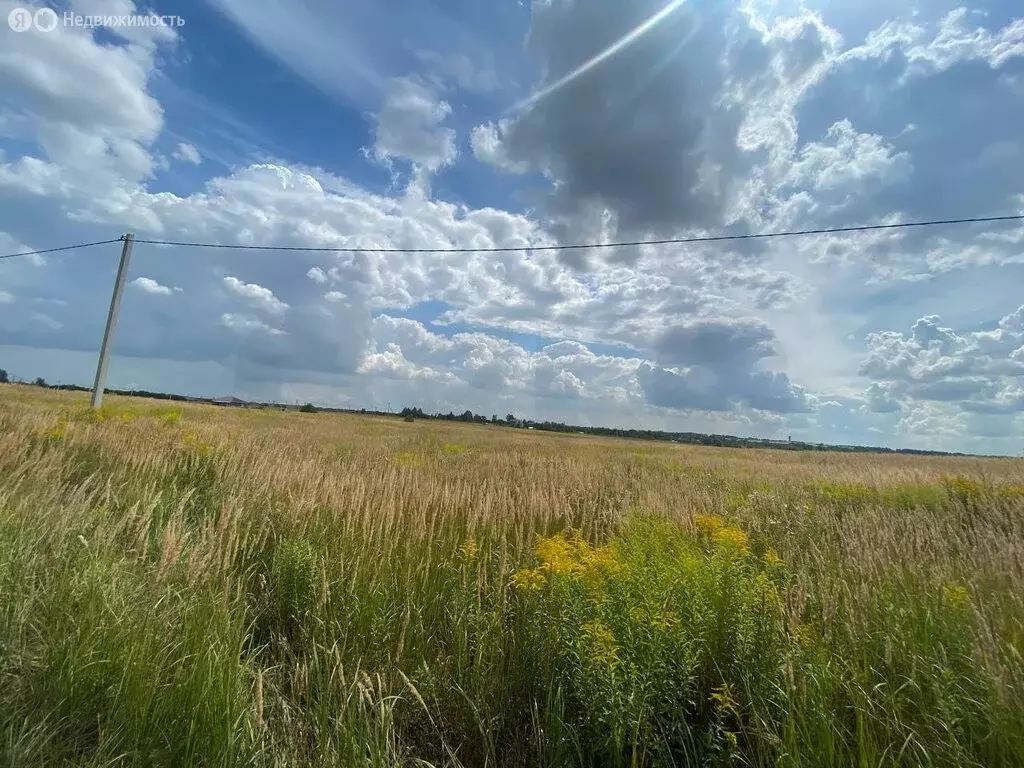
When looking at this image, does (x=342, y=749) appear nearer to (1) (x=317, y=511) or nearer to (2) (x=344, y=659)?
(2) (x=344, y=659)

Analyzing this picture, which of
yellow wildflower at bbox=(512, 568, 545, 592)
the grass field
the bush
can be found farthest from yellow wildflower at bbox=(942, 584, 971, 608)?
yellow wildflower at bbox=(512, 568, 545, 592)

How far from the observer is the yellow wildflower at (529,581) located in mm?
3338

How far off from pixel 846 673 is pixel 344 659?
9.45ft

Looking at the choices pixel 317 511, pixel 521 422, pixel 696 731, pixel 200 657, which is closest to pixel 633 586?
pixel 696 731

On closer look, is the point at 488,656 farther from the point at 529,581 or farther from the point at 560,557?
the point at 560,557

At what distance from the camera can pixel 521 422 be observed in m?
136

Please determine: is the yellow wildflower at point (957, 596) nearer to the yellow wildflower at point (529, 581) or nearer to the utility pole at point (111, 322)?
the yellow wildflower at point (529, 581)

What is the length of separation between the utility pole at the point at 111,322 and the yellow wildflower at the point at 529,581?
57.3ft

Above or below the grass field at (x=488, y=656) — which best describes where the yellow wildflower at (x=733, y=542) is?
above

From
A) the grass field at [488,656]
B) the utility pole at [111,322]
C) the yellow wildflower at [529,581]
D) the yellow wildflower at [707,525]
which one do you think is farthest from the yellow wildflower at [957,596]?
the utility pole at [111,322]

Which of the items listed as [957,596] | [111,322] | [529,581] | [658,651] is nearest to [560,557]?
[529,581]

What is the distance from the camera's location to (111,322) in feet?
51.2

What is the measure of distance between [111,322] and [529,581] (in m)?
18.0

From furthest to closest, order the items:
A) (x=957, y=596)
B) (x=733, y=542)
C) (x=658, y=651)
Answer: (x=733, y=542) < (x=957, y=596) < (x=658, y=651)
